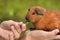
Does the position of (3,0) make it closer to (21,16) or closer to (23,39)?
(21,16)

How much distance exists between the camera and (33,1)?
6.63 feet

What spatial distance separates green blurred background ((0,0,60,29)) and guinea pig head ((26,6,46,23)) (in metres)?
0.10

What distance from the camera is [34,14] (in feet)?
6.10

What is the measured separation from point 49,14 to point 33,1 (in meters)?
0.23

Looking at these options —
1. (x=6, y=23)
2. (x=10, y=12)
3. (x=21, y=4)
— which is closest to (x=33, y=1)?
(x=21, y=4)

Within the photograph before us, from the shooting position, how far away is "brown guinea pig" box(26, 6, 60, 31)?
1.84 m

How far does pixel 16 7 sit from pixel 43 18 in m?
0.29

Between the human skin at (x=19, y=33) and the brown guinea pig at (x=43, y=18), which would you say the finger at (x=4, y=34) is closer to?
the human skin at (x=19, y=33)

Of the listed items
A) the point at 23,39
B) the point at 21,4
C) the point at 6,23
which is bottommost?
the point at 23,39

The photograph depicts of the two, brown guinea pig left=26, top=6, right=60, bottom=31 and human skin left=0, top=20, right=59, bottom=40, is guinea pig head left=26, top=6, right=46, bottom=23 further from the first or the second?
human skin left=0, top=20, right=59, bottom=40

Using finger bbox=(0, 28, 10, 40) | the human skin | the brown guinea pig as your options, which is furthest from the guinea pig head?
finger bbox=(0, 28, 10, 40)

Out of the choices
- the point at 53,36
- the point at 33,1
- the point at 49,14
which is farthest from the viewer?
the point at 33,1

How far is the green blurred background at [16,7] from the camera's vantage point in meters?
1.95

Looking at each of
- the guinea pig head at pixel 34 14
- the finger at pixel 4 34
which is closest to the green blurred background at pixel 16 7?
the guinea pig head at pixel 34 14
